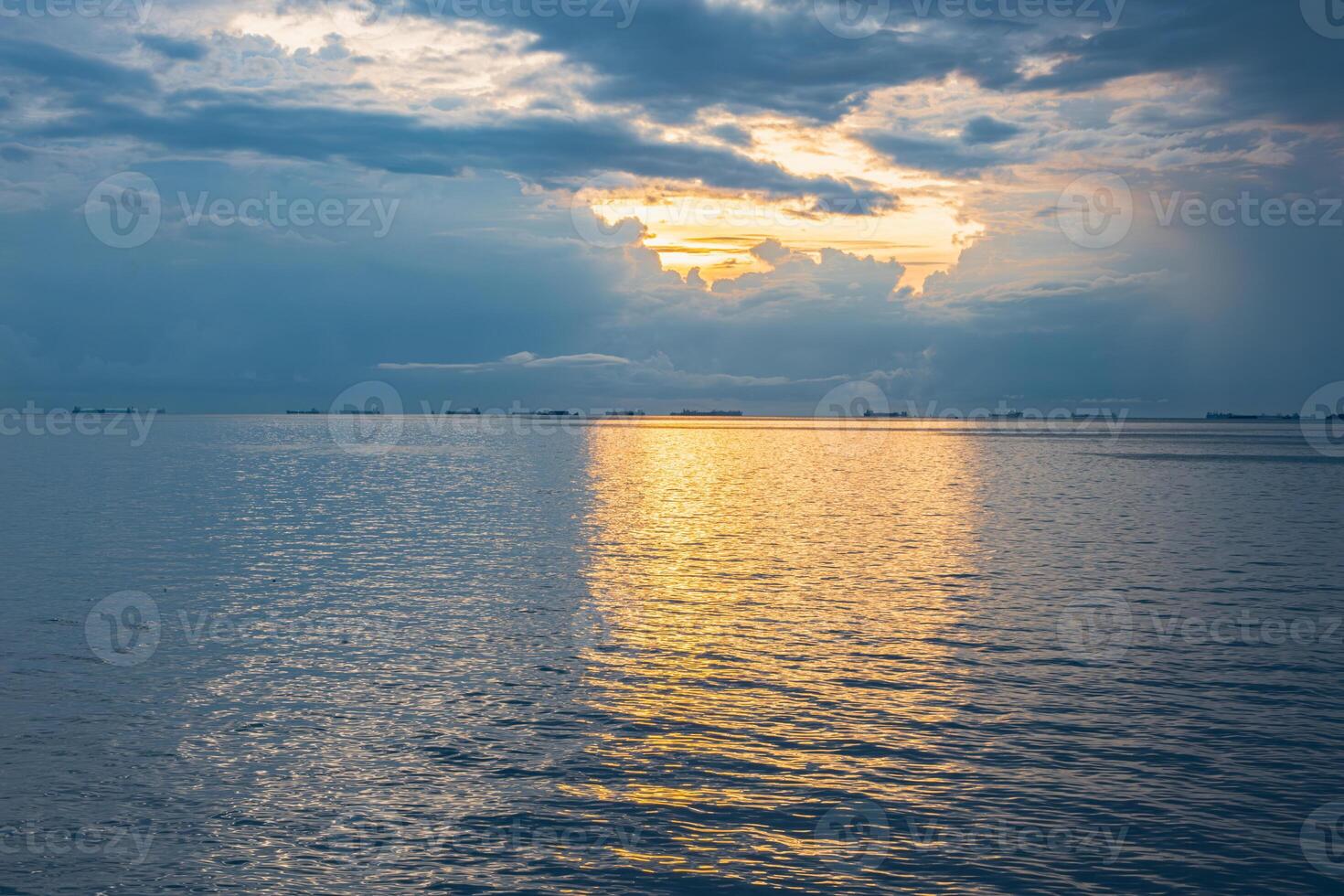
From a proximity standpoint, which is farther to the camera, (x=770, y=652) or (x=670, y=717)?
(x=770, y=652)

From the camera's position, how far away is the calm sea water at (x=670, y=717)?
18.4m

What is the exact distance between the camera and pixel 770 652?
34.6 m

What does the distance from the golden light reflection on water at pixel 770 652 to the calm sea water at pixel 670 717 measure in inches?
7.3

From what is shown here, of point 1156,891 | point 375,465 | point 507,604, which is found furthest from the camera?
point 375,465

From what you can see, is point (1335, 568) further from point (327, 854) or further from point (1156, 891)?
point (327, 854)

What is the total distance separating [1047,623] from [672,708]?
757 inches

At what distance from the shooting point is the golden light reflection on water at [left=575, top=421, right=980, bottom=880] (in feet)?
73.7

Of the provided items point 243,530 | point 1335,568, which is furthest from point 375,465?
point 1335,568

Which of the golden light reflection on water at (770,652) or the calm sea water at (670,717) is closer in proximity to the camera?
the calm sea water at (670,717)

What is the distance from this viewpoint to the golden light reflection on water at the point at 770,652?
884 inches

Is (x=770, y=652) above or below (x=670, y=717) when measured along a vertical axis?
above

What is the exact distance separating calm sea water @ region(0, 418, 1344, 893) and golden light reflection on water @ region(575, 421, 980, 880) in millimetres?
185

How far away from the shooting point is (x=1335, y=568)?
179ft

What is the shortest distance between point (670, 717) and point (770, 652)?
8.26 m
